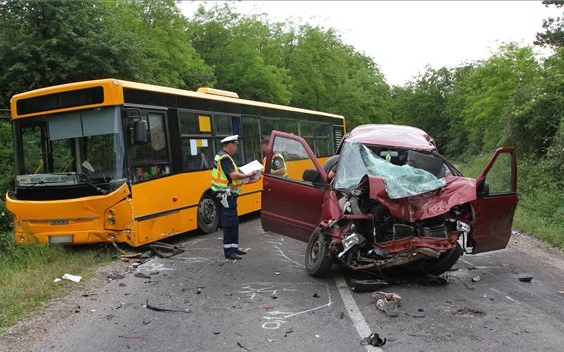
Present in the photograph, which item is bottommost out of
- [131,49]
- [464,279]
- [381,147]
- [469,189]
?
[464,279]

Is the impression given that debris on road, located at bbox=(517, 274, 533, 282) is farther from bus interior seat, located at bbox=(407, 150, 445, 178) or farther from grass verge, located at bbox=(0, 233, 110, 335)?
grass verge, located at bbox=(0, 233, 110, 335)

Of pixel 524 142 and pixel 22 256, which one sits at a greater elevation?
pixel 524 142

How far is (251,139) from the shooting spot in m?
12.3

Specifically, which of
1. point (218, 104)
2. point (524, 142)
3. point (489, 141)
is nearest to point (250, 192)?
point (218, 104)

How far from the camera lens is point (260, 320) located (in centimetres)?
497

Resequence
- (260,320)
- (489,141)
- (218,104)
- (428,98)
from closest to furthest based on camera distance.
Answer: (260,320)
(218,104)
(489,141)
(428,98)

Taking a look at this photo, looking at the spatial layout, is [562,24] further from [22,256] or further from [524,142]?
[22,256]

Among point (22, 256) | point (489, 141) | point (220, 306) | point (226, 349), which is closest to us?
point (226, 349)

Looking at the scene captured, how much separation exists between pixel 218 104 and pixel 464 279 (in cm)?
643

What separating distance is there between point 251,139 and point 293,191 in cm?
559

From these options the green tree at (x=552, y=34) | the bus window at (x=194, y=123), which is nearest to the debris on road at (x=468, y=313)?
the bus window at (x=194, y=123)

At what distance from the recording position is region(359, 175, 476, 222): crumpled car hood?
5594 mm

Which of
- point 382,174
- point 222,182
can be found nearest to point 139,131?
point 222,182

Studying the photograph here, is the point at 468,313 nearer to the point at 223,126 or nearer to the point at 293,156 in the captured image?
the point at 293,156
